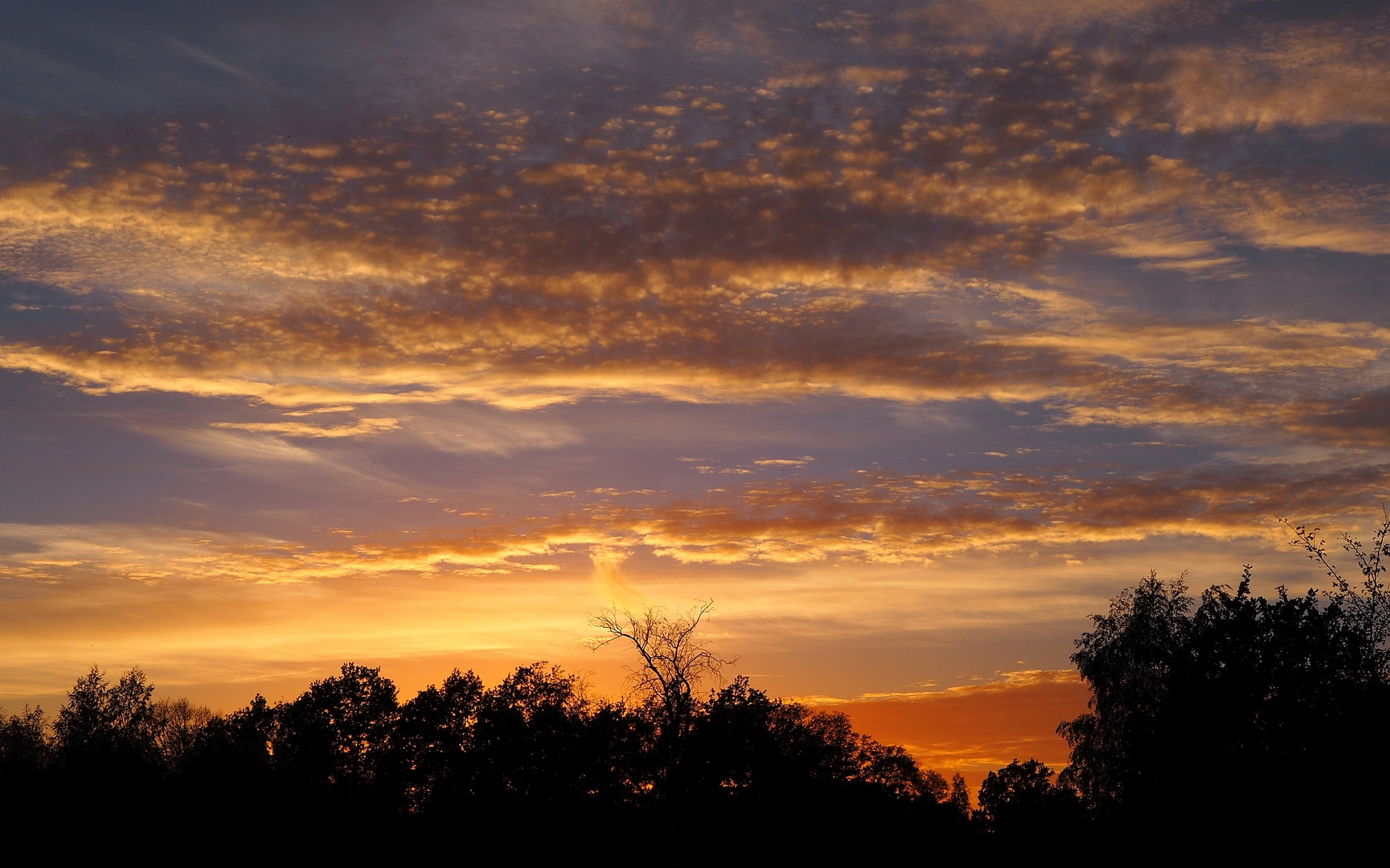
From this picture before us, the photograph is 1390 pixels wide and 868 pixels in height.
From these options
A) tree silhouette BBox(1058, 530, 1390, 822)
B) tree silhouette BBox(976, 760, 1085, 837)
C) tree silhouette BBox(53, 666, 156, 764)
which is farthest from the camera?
tree silhouette BBox(53, 666, 156, 764)

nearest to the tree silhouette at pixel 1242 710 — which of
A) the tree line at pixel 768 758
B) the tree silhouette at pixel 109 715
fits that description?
the tree line at pixel 768 758

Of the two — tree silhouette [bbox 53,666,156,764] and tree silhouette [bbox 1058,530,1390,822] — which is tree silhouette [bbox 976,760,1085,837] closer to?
tree silhouette [bbox 1058,530,1390,822]

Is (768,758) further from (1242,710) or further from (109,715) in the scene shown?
(109,715)

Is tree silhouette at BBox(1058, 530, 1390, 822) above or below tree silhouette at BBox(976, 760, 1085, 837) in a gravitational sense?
above

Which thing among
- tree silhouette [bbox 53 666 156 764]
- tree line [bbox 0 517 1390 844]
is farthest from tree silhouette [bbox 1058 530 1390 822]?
tree silhouette [bbox 53 666 156 764]

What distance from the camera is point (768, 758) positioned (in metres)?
57.2

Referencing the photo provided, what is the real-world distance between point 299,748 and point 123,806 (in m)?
19.3

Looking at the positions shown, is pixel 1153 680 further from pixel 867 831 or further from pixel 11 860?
pixel 11 860

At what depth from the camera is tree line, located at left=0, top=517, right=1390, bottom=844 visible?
40.1 meters

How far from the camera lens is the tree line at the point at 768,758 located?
40.1 m

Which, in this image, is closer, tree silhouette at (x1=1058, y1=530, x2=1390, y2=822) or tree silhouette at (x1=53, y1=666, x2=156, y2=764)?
tree silhouette at (x1=1058, y1=530, x2=1390, y2=822)

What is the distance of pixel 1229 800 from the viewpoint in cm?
4097

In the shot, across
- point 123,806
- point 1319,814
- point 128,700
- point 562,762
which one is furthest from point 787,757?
point 128,700

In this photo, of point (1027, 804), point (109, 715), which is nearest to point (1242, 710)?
point (1027, 804)
